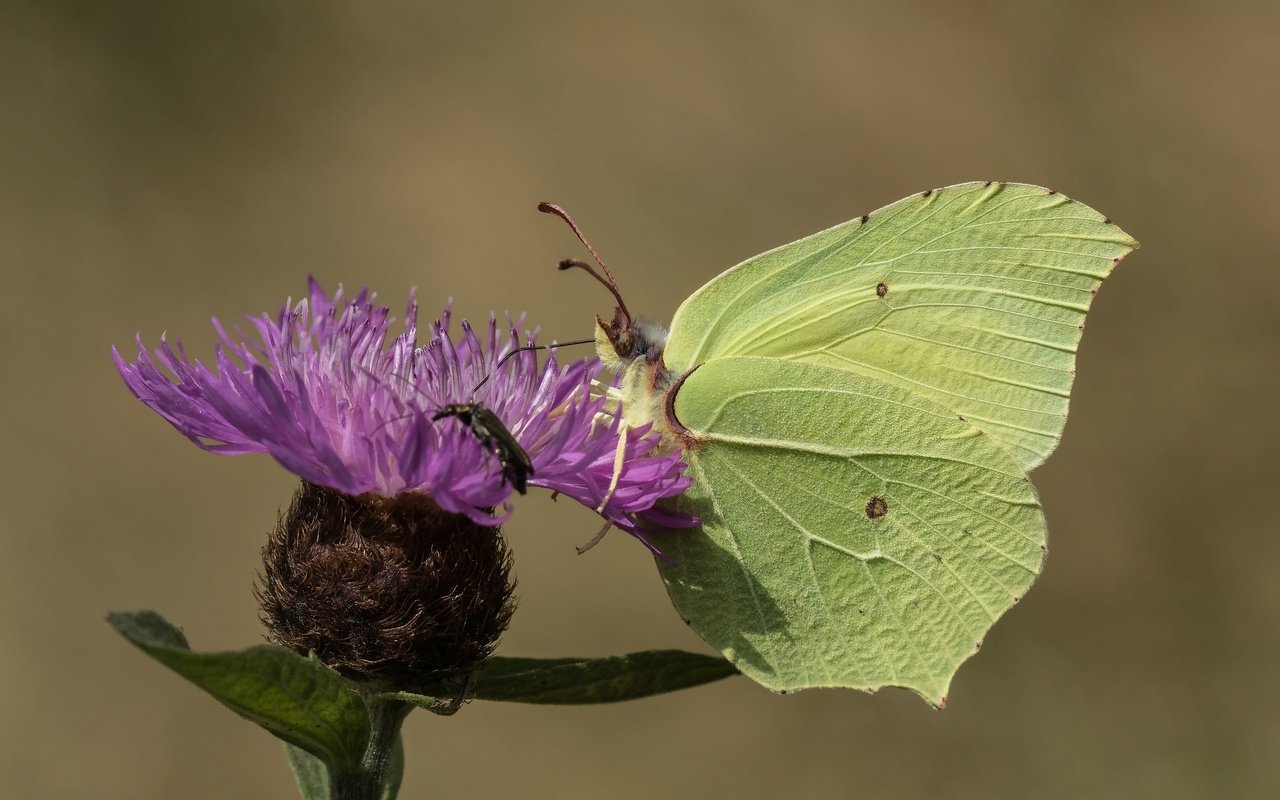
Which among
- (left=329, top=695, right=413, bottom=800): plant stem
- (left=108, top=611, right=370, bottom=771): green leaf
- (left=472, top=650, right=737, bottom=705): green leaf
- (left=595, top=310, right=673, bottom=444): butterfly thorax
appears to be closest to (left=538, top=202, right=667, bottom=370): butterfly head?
(left=595, top=310, right=673, bottom=444): butterfly thorax

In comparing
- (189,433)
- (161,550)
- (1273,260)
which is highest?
(189,433)

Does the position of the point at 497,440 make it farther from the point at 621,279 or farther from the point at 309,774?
the point at 621,279

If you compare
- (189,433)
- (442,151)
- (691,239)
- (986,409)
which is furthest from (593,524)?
(189,433)

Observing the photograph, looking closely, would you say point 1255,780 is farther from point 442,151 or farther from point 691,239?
point 442,151

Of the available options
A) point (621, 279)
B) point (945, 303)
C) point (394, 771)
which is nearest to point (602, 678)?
point (394, 771)

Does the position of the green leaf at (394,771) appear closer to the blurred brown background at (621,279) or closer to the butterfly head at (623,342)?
the butterfly head at (623,342)

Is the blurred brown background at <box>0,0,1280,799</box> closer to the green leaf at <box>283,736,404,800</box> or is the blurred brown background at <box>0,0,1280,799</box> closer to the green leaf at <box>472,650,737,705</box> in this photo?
the green leaf at <box>283,736,404,800</box>
